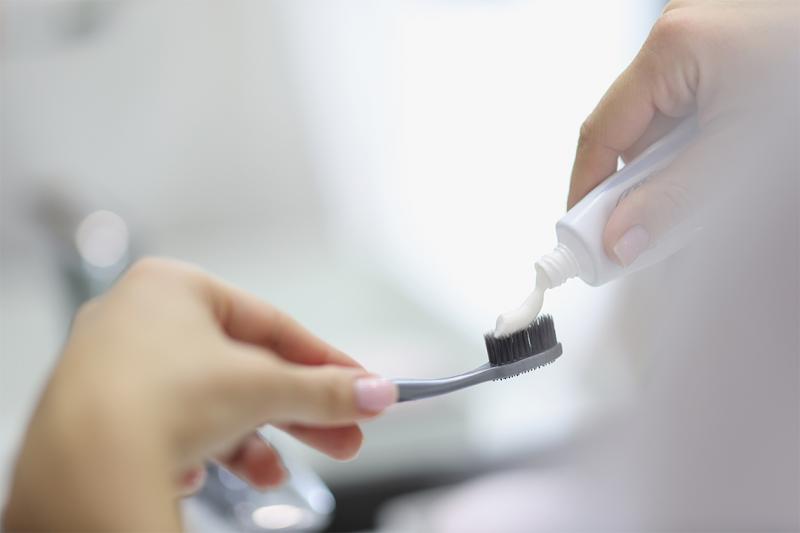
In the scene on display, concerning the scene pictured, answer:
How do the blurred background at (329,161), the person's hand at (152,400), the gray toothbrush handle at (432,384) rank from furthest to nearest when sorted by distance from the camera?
1. the blurred background at (329,161)
2. the gray toothbrush handle at (432,384)
3. the person's hand at (152,400)

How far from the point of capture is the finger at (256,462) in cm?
38

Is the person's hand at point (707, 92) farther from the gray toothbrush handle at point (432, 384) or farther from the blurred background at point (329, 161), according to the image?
the blurred background at point (329, 161)

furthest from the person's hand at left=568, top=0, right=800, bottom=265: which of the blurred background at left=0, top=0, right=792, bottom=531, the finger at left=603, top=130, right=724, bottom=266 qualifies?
the blurred background at left=0, top=0, right=792, bottom=531

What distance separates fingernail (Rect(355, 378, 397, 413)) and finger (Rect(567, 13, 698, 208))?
19cm

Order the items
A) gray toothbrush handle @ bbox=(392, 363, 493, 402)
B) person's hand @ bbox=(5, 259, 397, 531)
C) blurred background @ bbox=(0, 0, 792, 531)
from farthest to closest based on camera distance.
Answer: blurred background @ bbox=(0, 0, 792, 531), gray toothbrush handle @ bbox=(392, 363, 493, 402), person's hand @ bbox=(5, 259, 397, 531)

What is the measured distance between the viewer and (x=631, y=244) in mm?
396

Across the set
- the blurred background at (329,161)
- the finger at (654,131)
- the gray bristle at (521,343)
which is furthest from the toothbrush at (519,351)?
the blurred background at (329,161)

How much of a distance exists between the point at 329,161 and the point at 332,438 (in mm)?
669

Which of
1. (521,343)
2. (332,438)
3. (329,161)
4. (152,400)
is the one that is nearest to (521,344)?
(521,343)

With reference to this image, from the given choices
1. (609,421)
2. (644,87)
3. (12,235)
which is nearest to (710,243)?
(644,87)

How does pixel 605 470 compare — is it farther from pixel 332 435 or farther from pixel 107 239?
pixel 107 239

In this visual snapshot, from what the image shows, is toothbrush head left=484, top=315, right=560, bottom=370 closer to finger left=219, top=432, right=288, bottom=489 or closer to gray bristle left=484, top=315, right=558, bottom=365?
gray bristle left=484, top=315, right=558, bottom=365

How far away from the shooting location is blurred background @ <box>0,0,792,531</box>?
85cm

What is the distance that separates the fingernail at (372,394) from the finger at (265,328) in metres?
0.05
